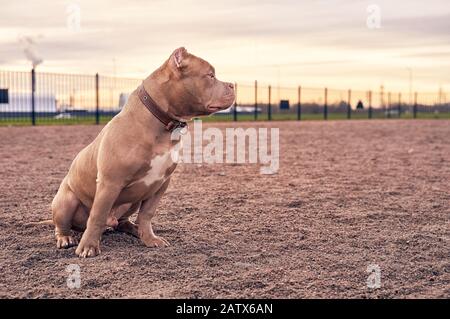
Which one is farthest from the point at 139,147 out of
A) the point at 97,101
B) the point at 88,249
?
the point at 97,101

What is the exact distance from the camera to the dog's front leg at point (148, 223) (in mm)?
4547

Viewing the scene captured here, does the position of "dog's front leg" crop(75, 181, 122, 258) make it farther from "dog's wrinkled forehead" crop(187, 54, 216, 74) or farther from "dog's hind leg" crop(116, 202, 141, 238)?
"dog's wrinkled forehead" crop(187, 54, 216, 74)

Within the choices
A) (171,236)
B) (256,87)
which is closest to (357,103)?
(256,87)

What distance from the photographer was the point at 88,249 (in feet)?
13.9

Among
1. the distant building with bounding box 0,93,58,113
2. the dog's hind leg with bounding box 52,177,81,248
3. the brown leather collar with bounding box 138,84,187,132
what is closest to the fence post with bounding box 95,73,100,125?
the distant building with bounding box 0,93,58,113

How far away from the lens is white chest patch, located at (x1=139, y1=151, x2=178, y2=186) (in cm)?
414

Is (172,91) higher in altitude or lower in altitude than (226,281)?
higher

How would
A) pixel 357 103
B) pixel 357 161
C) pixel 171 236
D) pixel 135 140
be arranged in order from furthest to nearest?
pixel 357 103 → pixel 357 161 → pixel 171 236 → pixel 135 140

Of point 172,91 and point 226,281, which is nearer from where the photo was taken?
point 226,281

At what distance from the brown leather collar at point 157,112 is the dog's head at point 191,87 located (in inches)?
2.4

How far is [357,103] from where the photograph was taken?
50.2 meters

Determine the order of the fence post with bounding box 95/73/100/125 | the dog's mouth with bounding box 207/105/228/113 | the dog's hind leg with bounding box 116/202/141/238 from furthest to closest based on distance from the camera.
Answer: the fence post with bounding box 95/73/100/125 → the dog's hind leg with bounding box 116/202/141/238 → the dog's mouth with bounding box 207/105/228/113
